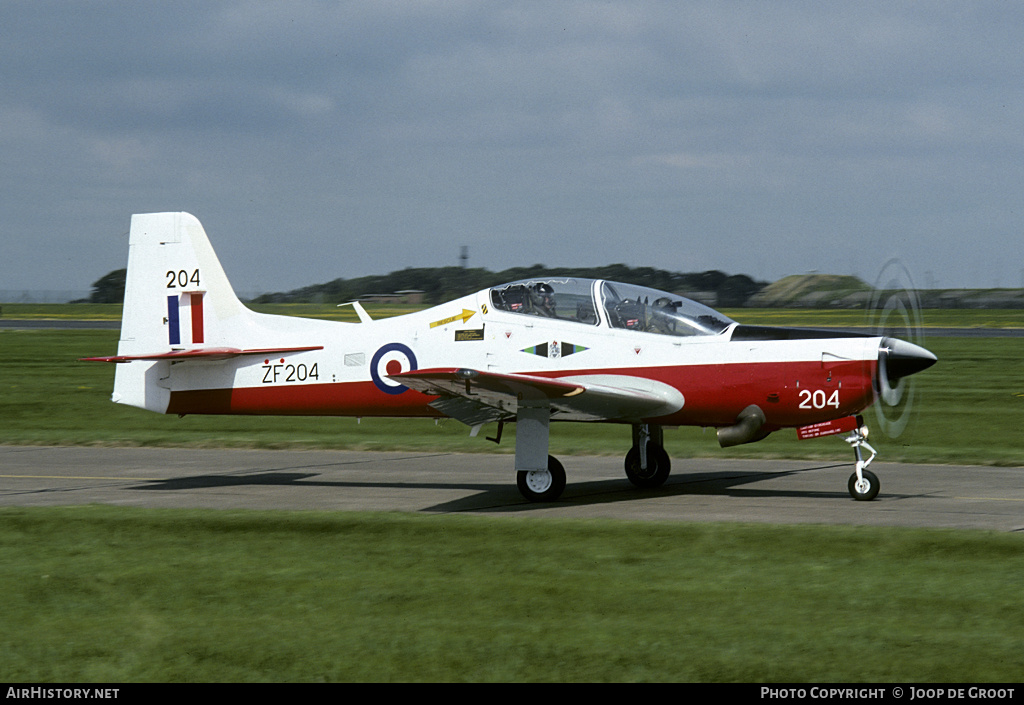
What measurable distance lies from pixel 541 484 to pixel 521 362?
1.52 m

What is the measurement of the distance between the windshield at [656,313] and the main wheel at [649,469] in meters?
1.75

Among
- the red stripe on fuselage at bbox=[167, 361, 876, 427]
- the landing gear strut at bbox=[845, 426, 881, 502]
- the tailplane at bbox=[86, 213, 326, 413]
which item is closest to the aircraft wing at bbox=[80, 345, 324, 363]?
the tailplane at bbox=[86, 213, 326, 413]

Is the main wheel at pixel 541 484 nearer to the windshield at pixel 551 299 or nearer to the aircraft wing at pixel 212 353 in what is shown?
the windshield at pixel 551 299

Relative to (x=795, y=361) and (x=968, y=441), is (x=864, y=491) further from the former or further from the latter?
(x=968, y=441)

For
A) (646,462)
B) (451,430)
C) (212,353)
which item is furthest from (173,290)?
(451,430)

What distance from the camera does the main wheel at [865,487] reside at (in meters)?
11.8

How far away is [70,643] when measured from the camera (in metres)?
6.56

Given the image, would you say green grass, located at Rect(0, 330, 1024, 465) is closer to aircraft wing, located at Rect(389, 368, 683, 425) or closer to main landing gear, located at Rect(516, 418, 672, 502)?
aircraft wing, located at Rect(389, 368, 683, 425)

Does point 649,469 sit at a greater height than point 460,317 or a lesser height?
lesser

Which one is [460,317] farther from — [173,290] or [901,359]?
[901,359]

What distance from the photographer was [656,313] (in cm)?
1245

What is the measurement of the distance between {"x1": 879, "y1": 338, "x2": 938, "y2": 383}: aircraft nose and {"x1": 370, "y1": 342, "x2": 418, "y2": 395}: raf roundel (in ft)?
18.1

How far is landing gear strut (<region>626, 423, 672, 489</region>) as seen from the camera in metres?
13.3

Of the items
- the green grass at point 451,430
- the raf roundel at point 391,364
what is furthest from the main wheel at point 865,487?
the raf roundel at point 391,364
